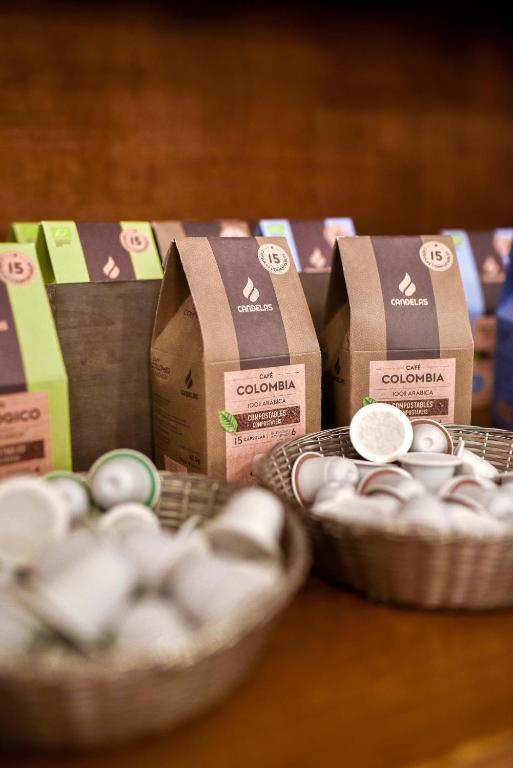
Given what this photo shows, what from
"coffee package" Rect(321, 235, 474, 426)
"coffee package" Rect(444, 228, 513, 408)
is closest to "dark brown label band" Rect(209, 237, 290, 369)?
"coffee package" Rect(321, 235, 474, 426)

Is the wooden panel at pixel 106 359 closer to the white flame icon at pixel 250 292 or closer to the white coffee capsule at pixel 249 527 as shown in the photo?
the white flame icon at pixel 250 292

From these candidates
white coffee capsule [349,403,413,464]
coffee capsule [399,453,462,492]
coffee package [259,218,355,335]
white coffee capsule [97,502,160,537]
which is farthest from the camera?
coffee package [259,218,355,335]

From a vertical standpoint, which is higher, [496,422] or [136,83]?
[136,83]

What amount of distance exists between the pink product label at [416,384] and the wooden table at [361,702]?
466mm

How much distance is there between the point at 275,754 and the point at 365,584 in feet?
0.91

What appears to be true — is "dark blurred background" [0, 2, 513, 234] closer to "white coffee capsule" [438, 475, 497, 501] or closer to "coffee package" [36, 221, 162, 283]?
"coffee package" [36, 221, 162, 283]

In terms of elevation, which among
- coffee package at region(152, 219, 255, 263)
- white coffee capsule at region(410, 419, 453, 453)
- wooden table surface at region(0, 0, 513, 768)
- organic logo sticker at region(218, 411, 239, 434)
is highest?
wooden table surface at region(0, 0, 513, 768)

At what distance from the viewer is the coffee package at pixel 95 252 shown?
4.43 ft

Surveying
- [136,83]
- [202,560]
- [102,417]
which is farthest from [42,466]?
[136,83]

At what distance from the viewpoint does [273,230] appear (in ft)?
6.29

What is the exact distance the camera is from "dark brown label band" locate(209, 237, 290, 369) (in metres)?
1.17

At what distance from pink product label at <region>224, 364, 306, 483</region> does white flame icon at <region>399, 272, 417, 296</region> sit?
25 centimetres

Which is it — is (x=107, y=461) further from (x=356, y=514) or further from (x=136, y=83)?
(x=136, y=83)

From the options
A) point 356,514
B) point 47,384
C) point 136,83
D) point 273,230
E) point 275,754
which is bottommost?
point 275,754
